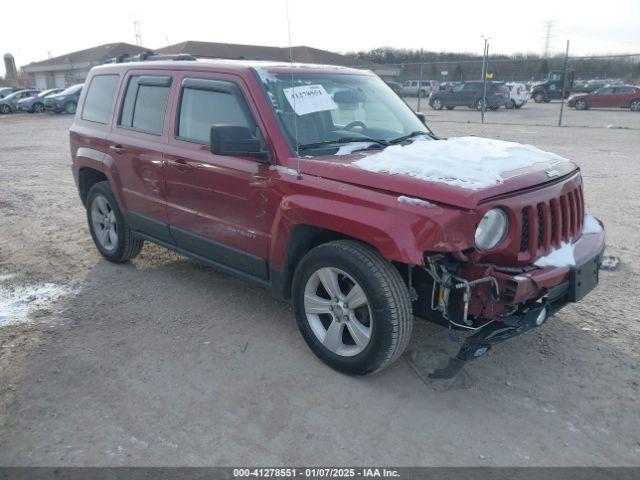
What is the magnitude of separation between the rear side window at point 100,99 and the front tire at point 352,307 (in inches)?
118

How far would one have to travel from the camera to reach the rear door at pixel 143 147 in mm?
4547

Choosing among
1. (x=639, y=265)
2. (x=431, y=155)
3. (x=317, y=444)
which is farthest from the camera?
(x=639, y=265)

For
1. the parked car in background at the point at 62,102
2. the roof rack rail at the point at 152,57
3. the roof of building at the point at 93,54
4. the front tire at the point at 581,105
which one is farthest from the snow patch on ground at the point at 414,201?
the roof of building at the point at 93,54

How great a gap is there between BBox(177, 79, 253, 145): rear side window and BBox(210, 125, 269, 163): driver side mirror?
300mm

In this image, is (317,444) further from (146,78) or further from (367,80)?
(146,78)

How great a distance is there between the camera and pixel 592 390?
130 inches

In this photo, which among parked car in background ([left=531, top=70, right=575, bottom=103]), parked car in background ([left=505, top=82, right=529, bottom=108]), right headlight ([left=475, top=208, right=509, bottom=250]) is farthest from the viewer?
parked car in background ([left=531, top=70, right=575, bottom=103])

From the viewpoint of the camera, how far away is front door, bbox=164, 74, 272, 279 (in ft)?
12.5

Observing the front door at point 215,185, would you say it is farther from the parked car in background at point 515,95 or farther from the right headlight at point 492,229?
the parked car in background at point 515,95

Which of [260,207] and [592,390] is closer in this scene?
[592,390]

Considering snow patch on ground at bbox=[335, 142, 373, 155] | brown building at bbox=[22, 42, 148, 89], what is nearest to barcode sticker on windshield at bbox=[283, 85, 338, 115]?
snow patch on ground at bbox=[335, 142, 373, 155]

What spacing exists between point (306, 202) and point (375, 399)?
1292 mm

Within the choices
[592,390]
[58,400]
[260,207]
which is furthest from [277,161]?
[592,390]

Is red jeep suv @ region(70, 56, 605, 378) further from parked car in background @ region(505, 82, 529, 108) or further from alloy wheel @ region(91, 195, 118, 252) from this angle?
parked car in background @ region(505, 82, 529, 108)
